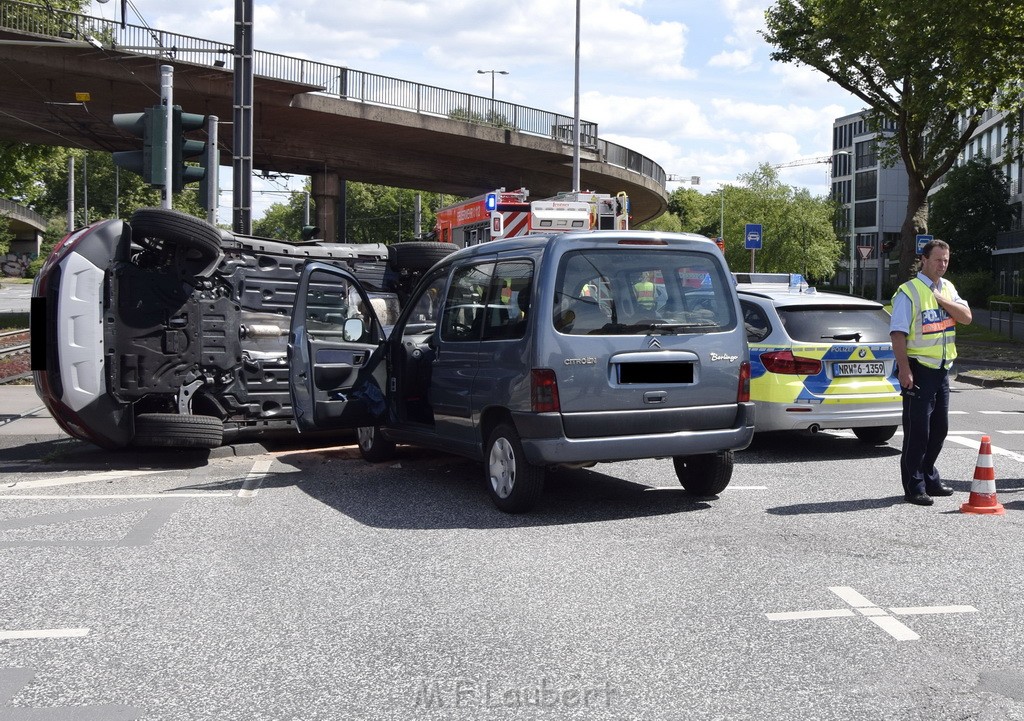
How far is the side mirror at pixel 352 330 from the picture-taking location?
974 cm

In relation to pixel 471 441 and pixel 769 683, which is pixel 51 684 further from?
pixel 471 441

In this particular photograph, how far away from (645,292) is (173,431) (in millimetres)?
4290

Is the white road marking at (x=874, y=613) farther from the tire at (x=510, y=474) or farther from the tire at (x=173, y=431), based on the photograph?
the tire at (x=173, y=431)

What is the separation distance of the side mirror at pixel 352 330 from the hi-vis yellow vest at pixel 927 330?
421 cm

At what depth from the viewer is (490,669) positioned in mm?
4660

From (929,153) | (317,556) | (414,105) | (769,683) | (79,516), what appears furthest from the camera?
(414,105)

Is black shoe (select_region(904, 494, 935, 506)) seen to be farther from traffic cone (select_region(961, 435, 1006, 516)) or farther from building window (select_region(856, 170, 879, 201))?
building window (select_region(856, 170, 879, 201))

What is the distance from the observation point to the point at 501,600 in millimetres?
5703

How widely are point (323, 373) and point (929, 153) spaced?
2703cm

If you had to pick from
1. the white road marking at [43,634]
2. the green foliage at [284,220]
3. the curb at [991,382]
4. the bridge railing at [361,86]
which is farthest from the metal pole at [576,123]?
Result: the green foliage at [284,220]

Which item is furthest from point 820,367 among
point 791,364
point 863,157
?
point 863,157

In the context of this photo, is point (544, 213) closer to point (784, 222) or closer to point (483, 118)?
point (483, 118)

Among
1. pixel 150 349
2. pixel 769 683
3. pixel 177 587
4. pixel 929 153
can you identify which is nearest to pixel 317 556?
pixel 177 587

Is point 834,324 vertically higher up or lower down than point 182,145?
lower down
